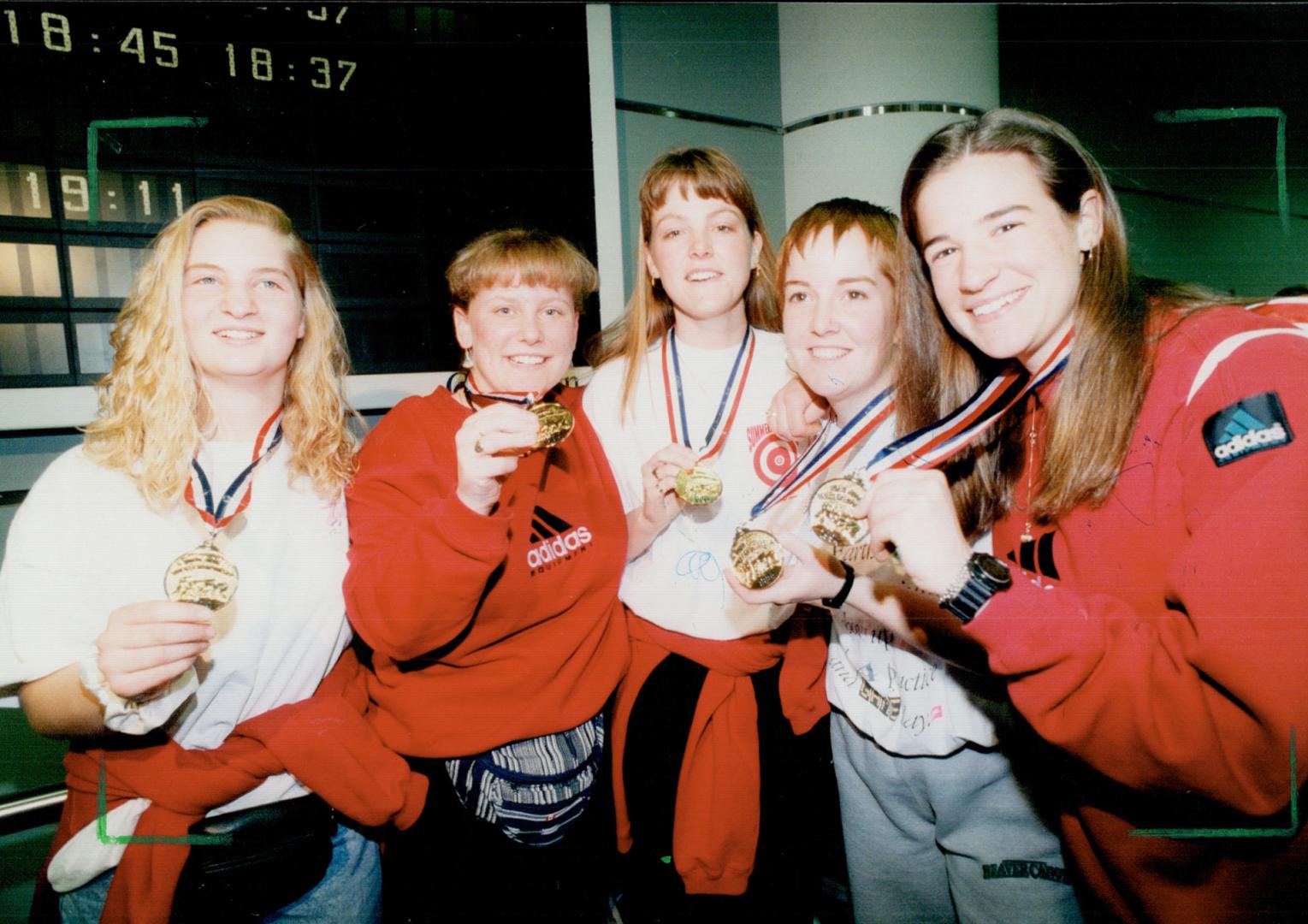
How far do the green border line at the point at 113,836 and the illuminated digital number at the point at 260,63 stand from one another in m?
1.87

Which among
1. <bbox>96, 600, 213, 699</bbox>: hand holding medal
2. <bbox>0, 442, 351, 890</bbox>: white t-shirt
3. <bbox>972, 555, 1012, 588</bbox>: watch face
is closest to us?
<bbox>972, 555, 1012, 588</bbox>: watch face

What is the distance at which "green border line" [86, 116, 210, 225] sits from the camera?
1684 mm

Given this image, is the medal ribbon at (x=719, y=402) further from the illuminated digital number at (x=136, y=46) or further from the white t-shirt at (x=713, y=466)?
the illuminated digital number at (x=136, y=46)

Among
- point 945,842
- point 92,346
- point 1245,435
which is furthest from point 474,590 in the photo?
point 92,346

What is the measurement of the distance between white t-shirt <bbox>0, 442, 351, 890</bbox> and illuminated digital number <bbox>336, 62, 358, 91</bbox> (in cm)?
136

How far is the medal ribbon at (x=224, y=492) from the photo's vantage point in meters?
1.23

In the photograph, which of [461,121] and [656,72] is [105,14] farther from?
[656,72]

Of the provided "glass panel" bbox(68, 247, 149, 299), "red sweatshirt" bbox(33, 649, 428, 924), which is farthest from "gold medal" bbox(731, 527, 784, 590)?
"glass panel" bbox(68, 247, 149, 299)

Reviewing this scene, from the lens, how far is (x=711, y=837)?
5.36ft

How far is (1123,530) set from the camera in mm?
1000

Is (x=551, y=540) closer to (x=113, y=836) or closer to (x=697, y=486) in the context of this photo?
(x=697, y=486)

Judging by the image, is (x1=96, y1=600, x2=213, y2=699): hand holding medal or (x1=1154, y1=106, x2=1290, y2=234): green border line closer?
(x1=96, y1=600, x2=213, y2=699): hand holding medal

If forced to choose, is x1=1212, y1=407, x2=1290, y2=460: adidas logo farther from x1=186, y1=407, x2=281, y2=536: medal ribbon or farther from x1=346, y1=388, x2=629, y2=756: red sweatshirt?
x1=186, y1=407, x2=281, y2=536: medal ribbon

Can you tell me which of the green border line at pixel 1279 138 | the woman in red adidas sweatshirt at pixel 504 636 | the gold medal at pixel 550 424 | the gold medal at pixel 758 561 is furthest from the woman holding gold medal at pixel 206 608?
the green border line at pixel 1279 138
